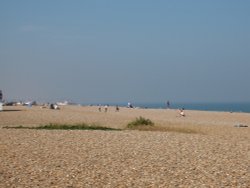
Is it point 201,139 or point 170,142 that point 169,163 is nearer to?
point 170,142

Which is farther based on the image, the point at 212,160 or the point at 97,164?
the point at 212,160

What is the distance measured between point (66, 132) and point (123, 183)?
398 inches

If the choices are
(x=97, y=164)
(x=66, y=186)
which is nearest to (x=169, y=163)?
(x=97, y=164)

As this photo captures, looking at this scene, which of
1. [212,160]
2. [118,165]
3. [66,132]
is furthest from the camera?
[66,132]

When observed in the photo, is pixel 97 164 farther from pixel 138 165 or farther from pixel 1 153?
pixel 1 153

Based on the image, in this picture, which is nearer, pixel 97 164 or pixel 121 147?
pixel 97 164

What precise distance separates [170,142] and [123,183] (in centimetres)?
720

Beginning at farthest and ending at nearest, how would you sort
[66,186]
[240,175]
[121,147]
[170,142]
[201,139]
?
[201,139] → [170,142] → [121,147] → [240,175] → [66,186]

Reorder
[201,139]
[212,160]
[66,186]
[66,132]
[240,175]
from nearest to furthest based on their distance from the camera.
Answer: [66,186]
[240,175]
[212,160]
[201,139]
[66,132]

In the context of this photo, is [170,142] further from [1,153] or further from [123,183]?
[123,183]

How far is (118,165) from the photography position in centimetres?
1238

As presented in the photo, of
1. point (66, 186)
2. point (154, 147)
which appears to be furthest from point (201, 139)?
point (66, 186)

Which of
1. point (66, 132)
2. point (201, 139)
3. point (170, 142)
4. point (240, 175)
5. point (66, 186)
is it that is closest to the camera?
point (66, 186)

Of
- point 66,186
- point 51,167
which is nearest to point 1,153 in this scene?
point 51,167
